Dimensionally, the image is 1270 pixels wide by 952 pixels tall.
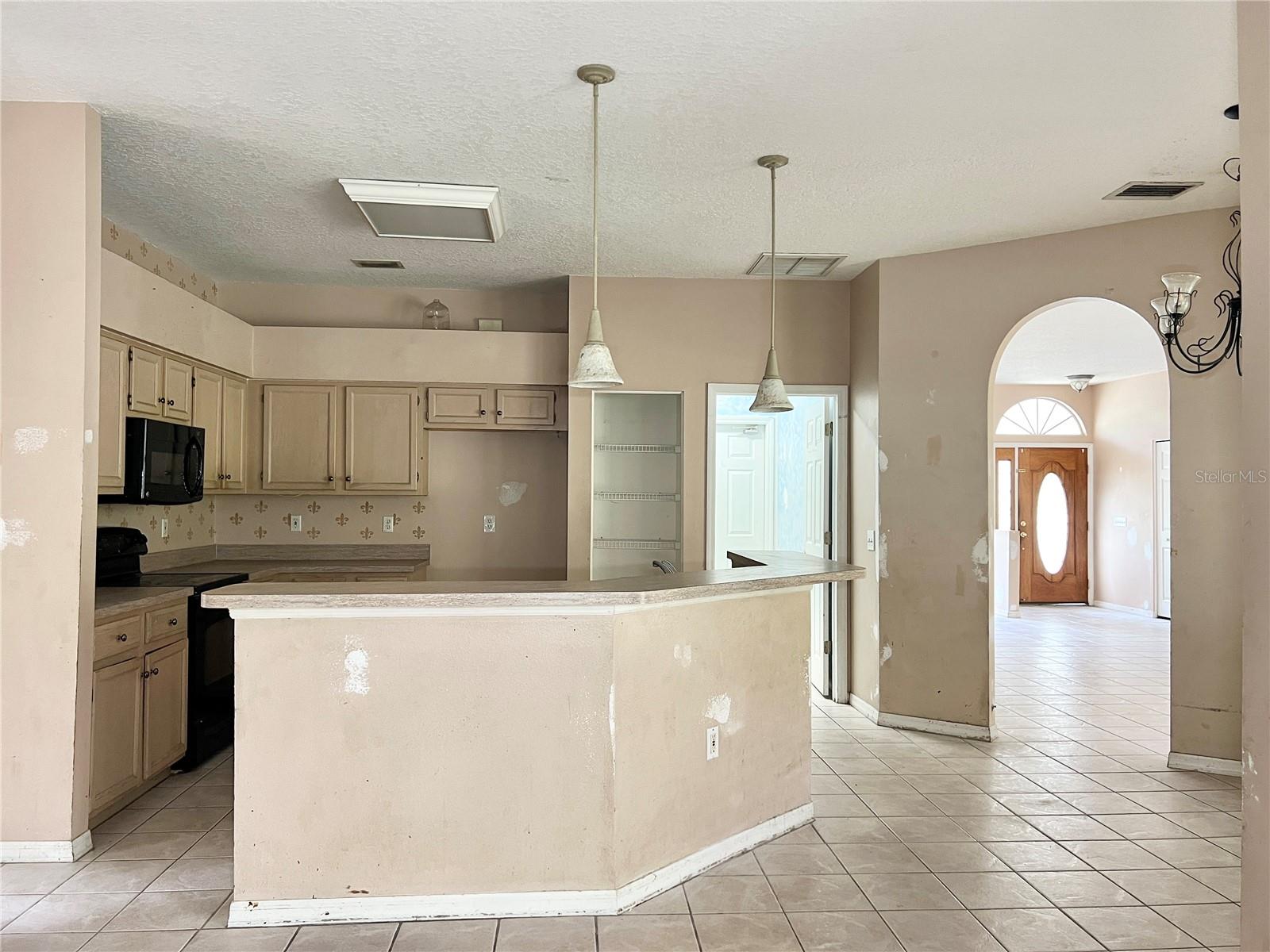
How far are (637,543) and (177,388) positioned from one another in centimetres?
290

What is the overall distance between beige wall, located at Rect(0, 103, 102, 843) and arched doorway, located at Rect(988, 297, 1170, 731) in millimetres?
5737

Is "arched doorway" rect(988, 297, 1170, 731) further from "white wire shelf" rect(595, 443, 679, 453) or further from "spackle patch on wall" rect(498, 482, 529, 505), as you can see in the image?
"spackle patch on wall" rect(498, 482, 529, 505)

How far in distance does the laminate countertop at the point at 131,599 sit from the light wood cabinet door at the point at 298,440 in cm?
145

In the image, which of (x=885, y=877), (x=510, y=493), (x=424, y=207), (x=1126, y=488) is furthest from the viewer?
(x=1126, y=488)

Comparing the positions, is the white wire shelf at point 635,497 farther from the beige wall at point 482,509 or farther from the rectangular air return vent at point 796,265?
the rectangular air return vent at point 796,265

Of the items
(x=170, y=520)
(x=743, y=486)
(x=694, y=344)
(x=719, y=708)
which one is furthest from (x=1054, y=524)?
(x=170, y=520)

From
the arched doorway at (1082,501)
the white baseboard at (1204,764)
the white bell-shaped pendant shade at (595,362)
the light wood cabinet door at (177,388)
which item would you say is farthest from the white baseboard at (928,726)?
the light wood cabinet door at (177,388)

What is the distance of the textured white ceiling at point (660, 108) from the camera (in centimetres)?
257

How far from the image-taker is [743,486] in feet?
25.6

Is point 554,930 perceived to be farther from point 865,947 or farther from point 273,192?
point 273,192

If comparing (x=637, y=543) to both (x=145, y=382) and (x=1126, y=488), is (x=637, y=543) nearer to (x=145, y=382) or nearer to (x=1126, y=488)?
(x=145, y=382)

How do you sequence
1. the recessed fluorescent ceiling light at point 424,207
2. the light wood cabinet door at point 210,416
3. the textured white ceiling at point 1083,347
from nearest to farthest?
the recessed fluorescent ceiling light at point 424,207 < the light wood cabinet door at point 210,416 < the textured white ceiling at point 1083,347

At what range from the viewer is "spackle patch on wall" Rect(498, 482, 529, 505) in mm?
6035

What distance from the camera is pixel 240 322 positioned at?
17.3 ft
